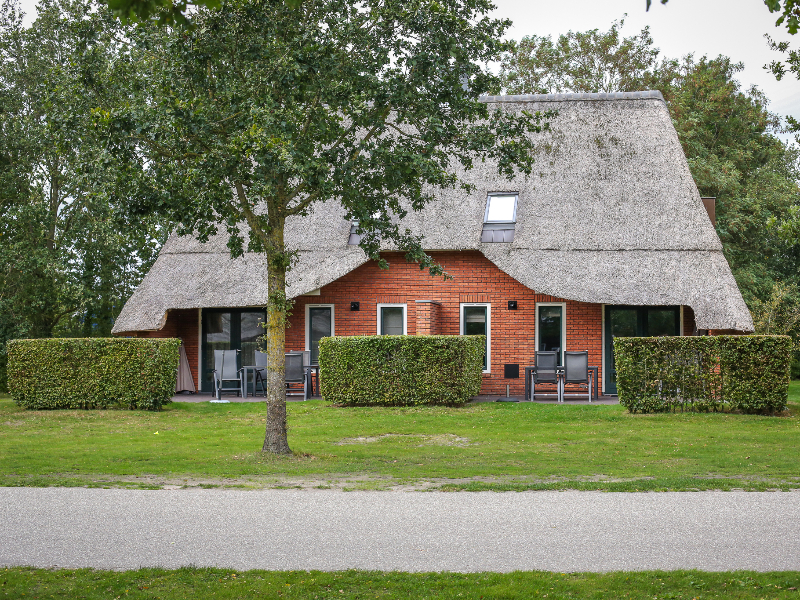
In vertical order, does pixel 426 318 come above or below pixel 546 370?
above

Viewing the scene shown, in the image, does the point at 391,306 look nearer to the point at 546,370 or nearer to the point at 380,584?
the point at 546,370

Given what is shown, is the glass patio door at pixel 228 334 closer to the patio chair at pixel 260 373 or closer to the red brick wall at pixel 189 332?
the red brick wall at pixel 189 332

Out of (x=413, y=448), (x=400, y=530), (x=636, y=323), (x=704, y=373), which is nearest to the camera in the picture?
(x=400, y=530)

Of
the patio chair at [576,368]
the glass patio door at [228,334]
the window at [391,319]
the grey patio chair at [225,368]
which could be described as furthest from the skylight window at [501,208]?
the grey patio chair at [225,368]

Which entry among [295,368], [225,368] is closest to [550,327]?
[295,368]

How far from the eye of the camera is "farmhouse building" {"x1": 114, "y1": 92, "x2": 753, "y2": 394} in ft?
63.4

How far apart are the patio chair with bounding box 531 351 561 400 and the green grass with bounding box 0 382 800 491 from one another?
1201 mm

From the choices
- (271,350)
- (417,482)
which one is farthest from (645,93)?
(417,482)

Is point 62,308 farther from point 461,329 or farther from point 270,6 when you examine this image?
point 270,6

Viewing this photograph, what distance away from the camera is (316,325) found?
69.7ft

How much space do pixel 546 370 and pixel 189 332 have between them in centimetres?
941

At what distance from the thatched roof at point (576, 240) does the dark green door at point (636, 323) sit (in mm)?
1403

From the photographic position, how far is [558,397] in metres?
18.7

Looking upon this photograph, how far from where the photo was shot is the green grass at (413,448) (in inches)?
353
